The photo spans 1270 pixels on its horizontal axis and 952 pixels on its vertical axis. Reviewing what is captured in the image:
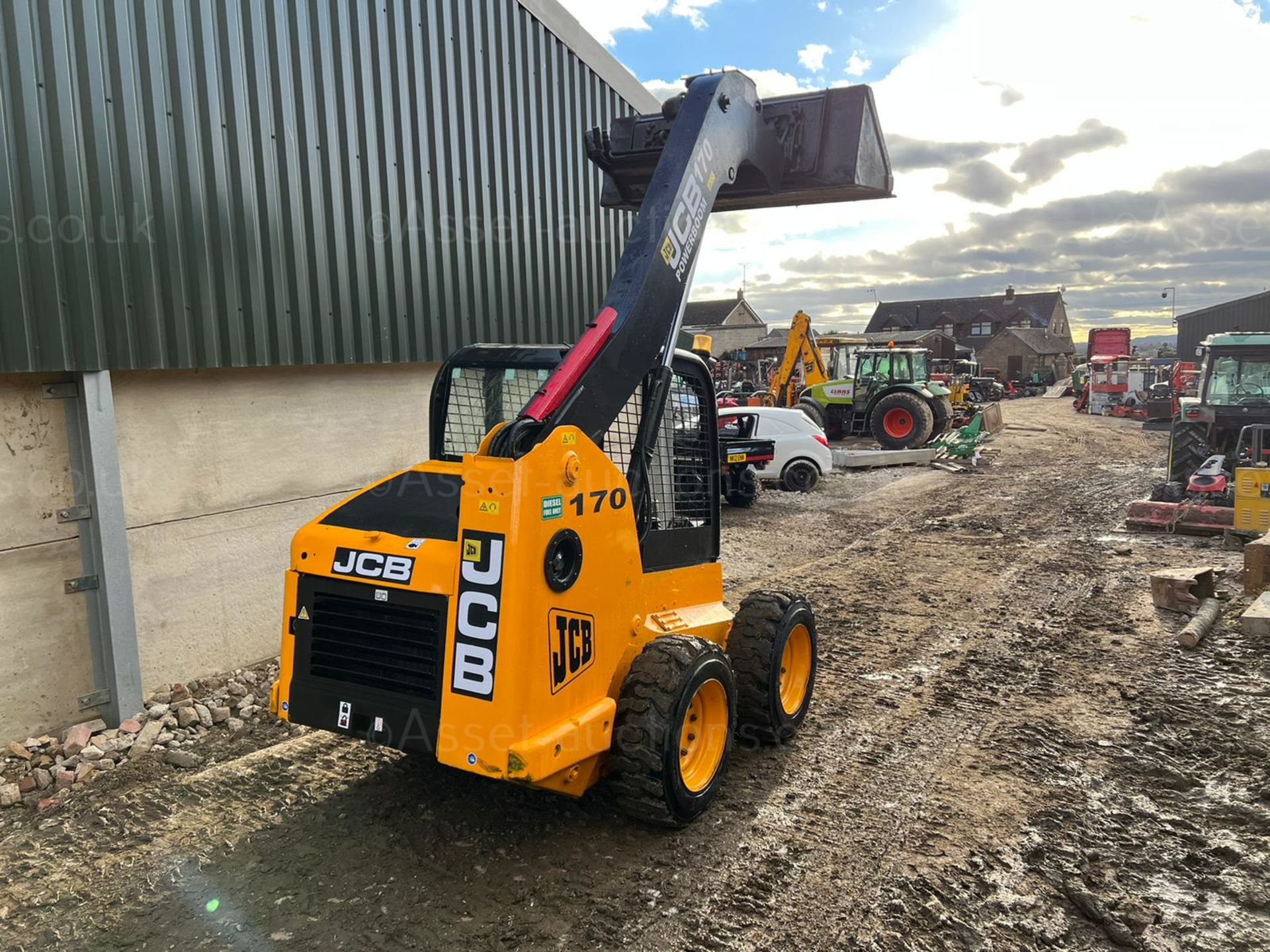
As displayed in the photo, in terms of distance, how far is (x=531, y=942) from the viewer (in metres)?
3.38

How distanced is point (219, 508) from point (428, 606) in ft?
11.7

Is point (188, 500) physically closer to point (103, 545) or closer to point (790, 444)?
point (103, 545)

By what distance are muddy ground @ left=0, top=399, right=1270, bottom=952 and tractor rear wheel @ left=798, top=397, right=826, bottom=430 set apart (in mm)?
15374

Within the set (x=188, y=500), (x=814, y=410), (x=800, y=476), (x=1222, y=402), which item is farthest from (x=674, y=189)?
(x=814, y=410)

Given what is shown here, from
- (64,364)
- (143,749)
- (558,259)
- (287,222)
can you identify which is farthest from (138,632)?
(558,259)

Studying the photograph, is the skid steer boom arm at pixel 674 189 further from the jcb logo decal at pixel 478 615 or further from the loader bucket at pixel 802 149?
the jcb logo decal at pixel 478 615

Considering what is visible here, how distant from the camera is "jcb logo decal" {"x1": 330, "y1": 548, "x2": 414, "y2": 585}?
3.66 metres

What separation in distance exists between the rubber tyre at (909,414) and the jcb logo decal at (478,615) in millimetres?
17986

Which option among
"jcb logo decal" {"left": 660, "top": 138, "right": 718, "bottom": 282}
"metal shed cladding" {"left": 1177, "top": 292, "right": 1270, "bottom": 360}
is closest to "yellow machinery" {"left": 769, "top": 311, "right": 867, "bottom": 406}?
"jcb logo decal" {"left": 660, "top": 138, "right": 718, "bottom": 282}

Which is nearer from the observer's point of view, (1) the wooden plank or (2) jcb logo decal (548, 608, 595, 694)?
(2) jcb logo decal (548, 608, 595, 694)

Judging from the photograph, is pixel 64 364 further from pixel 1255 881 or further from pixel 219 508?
pixel 1255 881

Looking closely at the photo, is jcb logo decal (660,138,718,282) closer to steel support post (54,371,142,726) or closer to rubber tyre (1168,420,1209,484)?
steel support post (54,371,142,726)

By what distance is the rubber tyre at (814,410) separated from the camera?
21.9m

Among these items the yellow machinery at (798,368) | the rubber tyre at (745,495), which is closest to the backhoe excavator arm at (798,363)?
the yellow machinery at (798,368)
